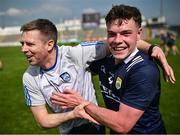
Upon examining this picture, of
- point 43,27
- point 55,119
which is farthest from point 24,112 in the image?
point 43,27

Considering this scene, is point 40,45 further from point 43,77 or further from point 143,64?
point 143,64

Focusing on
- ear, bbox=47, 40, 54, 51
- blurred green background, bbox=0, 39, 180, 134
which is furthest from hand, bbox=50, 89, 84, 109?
blurred green background, bbox=0, 39, 180, 134

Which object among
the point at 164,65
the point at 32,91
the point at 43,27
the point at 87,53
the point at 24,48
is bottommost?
the point at 32,91

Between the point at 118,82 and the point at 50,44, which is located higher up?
the point at 50,44

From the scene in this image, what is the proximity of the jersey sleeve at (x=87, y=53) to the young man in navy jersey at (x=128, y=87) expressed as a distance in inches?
19.2

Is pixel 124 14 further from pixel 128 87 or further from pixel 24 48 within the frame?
pixel 24 48

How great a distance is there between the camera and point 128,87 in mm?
3543

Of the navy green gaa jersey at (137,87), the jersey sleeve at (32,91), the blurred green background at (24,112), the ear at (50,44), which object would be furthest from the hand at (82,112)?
the blurred green background at (24,112)

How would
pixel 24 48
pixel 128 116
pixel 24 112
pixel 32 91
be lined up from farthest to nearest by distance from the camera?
1. pixel 24 112
2. pixel 32 91
3. pixel 24 48
4. pixel 128 116

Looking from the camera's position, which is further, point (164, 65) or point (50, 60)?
point (50, 60)

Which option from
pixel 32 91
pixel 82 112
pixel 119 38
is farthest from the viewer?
pixel 32 91

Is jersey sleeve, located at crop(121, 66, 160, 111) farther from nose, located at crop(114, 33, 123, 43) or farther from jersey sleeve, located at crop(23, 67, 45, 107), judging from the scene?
jersey sleeve, located at crop(23, 67, 45, 107)

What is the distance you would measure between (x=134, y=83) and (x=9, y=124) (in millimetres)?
6495

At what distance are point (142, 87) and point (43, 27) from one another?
144cm
